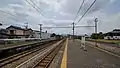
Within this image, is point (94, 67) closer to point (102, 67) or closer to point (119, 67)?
point (102, 67)

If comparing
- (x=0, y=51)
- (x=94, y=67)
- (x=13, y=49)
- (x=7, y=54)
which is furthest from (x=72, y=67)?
(x=13, y=49)

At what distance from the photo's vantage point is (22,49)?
24.2m

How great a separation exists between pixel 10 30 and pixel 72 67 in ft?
213

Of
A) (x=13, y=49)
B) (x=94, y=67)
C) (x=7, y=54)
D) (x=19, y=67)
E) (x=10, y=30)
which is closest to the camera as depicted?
(x=94, y=67)

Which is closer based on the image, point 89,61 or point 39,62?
point 89,61

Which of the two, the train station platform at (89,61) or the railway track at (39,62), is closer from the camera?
the train station platform at (89,61)

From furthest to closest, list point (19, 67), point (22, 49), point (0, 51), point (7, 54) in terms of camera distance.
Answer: point (22, 49), point (7, 54), point (0, 51), point (19, 67)

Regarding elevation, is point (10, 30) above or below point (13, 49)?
above

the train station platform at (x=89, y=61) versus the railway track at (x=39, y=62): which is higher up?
the train station platform at (x=89, y=61)

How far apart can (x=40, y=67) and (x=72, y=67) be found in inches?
96.9

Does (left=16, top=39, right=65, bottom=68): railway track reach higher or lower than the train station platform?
lower

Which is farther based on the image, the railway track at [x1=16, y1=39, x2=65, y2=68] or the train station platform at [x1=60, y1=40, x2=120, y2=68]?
the railway track at [x1=16, y1=39, x2=65, y2=68]

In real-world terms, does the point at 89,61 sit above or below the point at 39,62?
above

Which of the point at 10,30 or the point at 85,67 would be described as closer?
the point at 85,67
